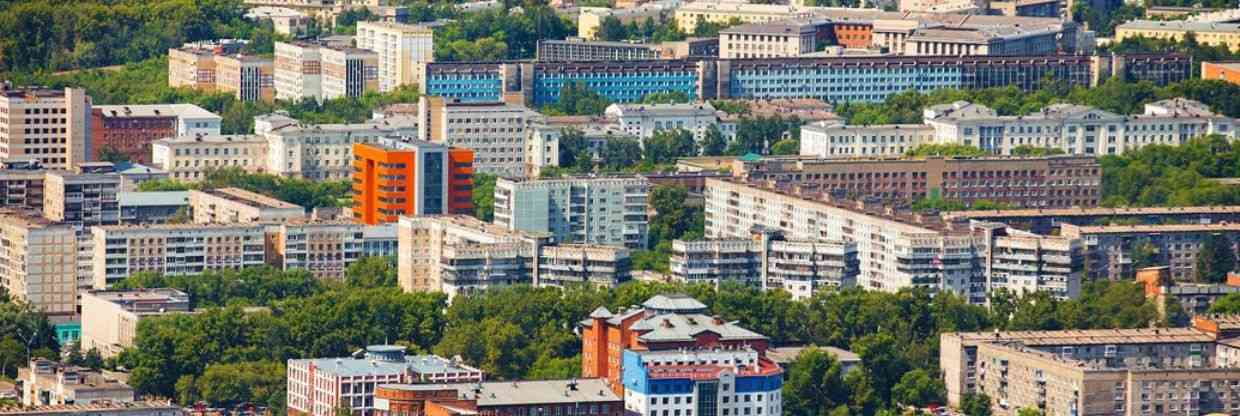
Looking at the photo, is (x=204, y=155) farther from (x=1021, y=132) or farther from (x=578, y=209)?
(x=1021, y=132)

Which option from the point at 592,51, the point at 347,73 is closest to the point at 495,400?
the point at 347,73

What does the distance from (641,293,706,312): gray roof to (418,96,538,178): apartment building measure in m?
27.2

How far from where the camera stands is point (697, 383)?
7088 centimetres

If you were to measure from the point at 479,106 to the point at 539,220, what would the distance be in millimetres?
13476

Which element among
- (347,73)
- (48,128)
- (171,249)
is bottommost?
(171,249)

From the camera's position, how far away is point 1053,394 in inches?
2931

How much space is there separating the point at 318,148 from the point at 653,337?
3157cm

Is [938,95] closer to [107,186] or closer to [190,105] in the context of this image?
[190,105]

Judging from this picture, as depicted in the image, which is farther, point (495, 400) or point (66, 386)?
point (66, 386)

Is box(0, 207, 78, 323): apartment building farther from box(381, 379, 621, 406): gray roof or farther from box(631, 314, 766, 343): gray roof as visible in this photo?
box(381, 379, 621, 406): gray roof

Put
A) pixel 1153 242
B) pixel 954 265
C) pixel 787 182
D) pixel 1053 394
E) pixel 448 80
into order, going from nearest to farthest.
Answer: pixel 1053 394 < pixel 954 265 < pixel 1153 242 < pixel 787 182 < pixel 448 80

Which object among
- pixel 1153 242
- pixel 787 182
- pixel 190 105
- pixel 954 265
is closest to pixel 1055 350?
pixel 954 265

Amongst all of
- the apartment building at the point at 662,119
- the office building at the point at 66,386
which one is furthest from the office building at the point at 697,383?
the apartment building at the point at 662,119

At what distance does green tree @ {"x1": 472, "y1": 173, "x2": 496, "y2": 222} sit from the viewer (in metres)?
94.1
